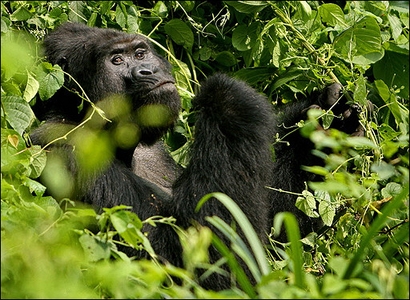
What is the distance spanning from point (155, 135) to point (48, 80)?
753 mm

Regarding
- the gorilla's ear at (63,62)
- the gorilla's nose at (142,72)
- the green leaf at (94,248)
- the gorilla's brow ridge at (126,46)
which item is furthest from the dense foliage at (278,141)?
the gorilla's nose at (142,72)

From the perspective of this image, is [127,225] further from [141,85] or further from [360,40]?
[360,40]

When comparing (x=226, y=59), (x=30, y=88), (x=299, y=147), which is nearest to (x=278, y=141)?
(x=299, y=147)

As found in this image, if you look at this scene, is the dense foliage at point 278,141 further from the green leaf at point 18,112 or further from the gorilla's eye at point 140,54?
the gorilla's eye at point 140,54

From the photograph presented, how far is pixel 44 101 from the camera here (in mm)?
4445

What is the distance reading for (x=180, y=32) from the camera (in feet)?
18.0

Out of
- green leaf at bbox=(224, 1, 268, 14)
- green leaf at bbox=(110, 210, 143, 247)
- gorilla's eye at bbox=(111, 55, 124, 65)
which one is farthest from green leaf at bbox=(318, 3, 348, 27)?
green leaf at bbox=(110, 210, 143, 247)

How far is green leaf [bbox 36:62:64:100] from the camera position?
4055 millimetres

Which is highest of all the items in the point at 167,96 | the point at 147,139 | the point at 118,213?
the point at 118,213

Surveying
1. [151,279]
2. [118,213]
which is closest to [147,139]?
[118,213]

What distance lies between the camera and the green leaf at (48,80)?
4.05 m

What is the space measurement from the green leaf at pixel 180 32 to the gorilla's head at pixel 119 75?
82 centimetres

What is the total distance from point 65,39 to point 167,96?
724 mm

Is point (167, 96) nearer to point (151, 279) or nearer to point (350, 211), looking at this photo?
point (350, 211)
